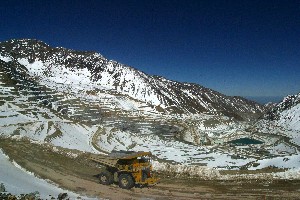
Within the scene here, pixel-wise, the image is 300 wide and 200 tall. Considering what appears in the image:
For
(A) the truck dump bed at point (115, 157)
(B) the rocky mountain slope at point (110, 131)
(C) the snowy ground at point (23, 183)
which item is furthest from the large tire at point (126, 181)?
(B) the rocky mountain slope at point (110, 131)

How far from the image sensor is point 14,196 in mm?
16766

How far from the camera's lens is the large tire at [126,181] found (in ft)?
71.5

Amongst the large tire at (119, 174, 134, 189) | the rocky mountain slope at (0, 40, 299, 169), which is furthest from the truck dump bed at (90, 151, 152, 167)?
the rocky mountain slope at (0, 40, 299, 169)

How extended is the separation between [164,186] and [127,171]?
113 inches

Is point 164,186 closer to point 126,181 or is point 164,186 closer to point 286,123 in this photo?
point 126,181

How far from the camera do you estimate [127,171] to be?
2209 cm

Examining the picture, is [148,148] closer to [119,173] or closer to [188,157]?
[188,157]

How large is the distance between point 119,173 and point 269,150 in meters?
76.1

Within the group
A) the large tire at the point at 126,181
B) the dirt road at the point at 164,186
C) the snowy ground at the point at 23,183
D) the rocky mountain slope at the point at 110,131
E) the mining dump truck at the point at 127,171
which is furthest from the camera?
the rocky mountain slope at the point at 110,131

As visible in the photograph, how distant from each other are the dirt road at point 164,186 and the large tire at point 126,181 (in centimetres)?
31

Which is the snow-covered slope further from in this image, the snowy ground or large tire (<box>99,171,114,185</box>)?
the snowy ground

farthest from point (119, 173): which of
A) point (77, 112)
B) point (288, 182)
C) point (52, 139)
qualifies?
point (77, 112)

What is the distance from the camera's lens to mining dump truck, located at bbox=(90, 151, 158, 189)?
21891mm

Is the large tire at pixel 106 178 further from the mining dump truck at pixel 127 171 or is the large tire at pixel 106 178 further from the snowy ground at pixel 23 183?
the snowy ground at pixel 23 183
